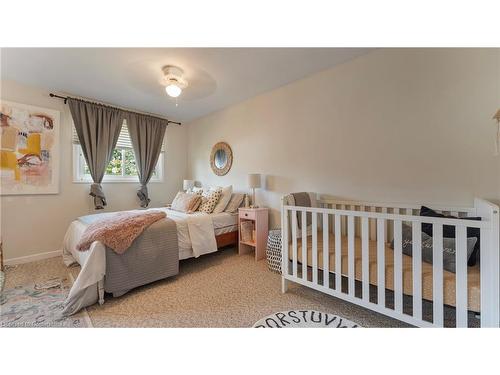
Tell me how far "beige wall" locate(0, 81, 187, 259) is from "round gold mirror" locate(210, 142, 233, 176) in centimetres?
145

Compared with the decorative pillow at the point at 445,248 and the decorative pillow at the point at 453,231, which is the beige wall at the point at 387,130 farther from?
the decorative pillow at the point at 445,248

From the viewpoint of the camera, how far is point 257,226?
107 inches

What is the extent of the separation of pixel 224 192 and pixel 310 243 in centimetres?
161

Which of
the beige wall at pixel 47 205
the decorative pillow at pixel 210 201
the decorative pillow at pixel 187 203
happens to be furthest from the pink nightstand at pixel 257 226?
the beige wall at pixel 47 205

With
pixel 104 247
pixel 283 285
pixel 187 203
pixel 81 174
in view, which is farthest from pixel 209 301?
pixel 81 174

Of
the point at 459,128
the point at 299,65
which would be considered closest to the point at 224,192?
the point at 299,65

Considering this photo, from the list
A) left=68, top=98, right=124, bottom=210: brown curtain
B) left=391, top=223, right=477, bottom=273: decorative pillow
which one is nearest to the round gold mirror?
left=68, top=98, right=124, bottom=210: brown curtain

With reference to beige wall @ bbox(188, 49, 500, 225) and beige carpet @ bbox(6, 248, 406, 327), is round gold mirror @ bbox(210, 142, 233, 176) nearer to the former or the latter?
beige wall @ bbox(188, 49, 500, 225)

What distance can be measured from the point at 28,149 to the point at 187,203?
2078 millimetres

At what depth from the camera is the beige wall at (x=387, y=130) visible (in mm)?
1537

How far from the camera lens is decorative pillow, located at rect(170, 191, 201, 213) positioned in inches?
116

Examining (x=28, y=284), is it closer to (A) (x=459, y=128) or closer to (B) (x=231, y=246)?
(B) (x=231, y=246)

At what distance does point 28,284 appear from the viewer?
2031 mm

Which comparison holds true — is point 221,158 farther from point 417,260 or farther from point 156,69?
point 417,260
